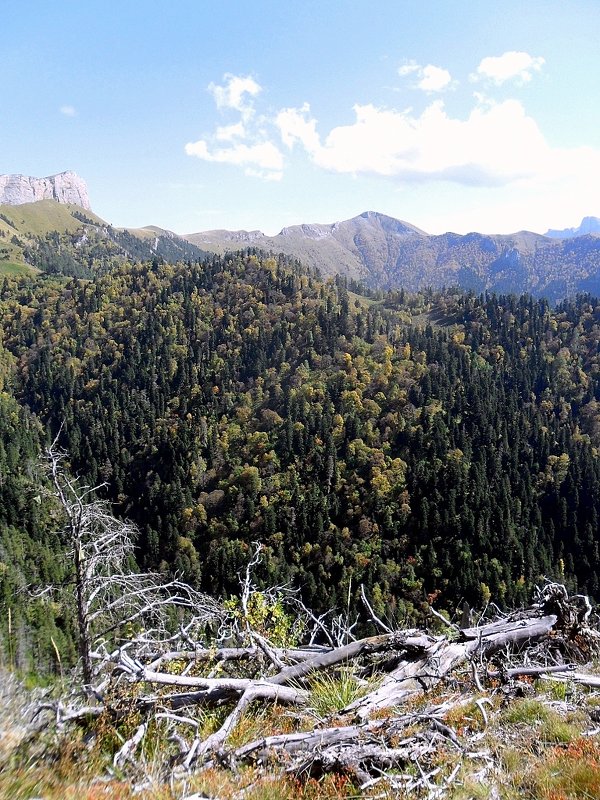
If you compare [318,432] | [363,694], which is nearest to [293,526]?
[318,432]

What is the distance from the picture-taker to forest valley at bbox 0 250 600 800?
14.4ft

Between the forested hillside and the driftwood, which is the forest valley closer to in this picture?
the driftwood

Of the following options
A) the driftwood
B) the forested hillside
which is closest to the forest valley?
Answer: the driftwood

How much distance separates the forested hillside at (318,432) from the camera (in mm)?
100188

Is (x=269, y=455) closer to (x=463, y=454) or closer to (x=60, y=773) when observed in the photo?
(x=463, y=454)

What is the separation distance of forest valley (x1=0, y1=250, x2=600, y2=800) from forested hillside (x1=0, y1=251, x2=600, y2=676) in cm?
79

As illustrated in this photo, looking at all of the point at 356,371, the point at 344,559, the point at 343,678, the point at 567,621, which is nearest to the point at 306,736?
the point at 343,678

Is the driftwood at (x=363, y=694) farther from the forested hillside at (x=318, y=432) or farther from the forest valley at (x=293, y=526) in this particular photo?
the forested hillside at (x=318, y=432)

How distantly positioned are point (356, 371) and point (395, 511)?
48426 millimetres

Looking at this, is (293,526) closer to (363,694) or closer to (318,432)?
(318,432)

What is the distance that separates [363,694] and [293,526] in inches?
4324

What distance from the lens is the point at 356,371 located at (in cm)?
14462

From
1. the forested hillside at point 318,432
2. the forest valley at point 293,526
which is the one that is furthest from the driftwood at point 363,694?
the forested hillside at point 318,432

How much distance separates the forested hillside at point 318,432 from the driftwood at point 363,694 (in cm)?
7267
